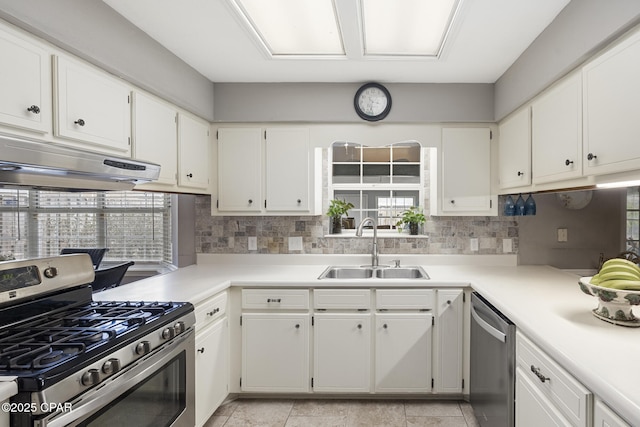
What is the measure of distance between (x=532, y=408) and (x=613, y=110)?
1246 millimetres

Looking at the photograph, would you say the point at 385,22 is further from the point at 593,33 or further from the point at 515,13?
the point at 593,33

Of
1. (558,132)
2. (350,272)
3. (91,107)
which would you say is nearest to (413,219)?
(350,272)

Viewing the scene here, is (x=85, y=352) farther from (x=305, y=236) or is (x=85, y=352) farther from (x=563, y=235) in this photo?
(x=563, y=235)

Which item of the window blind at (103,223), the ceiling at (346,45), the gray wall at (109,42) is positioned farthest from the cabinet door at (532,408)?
the window blind at (103,223)

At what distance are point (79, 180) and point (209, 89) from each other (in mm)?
1562

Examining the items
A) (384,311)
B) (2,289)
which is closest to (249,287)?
(384,311)

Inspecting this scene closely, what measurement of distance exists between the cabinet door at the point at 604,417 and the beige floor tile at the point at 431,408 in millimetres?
1487

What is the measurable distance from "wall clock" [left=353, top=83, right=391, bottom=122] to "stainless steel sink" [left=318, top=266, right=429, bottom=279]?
1.18m

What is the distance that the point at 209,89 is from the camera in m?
2.89

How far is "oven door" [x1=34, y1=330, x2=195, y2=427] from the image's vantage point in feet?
3.95

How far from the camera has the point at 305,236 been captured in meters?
3.20

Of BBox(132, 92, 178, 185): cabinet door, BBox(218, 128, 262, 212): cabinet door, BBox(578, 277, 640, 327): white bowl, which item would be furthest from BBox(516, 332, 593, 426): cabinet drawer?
BBox(132, 92, 178, 185): cabinet door

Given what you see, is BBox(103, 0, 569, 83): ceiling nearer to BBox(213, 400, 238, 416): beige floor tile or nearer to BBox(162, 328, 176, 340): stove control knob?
BBox(162, 328, 176, 340): stove control knob

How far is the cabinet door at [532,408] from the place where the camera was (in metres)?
1.32
